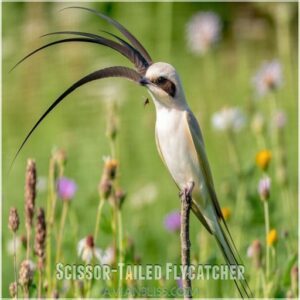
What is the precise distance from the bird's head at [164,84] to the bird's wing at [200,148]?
42mm

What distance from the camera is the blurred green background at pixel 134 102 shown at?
125 inches

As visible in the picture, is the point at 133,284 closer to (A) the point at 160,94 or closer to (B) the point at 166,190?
(A) the point at 160,94

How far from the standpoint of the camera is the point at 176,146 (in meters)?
1.73

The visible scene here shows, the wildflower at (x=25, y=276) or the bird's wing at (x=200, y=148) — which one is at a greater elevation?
the bird's wing at (x=200, y=148)

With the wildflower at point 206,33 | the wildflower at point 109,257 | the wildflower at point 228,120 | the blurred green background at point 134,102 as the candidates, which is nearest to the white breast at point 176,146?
the wildflower at point 109,257

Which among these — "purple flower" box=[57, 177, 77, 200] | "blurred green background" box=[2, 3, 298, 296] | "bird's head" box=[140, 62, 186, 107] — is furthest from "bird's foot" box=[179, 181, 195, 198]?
"blurred green background" box=[2, 3, 298, 296]

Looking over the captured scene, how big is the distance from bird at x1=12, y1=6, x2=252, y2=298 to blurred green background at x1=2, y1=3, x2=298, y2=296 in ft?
2.38

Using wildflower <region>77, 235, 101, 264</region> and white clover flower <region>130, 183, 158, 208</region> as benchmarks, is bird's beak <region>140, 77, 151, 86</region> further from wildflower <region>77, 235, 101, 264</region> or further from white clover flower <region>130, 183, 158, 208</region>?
white clover flower <region>130, 183, 158, 208</region>

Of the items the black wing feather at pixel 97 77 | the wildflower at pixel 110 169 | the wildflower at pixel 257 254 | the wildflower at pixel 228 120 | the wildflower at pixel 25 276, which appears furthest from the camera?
the wildflower at pixel 228 120

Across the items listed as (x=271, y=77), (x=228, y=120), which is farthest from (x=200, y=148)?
(x=271, y=77)

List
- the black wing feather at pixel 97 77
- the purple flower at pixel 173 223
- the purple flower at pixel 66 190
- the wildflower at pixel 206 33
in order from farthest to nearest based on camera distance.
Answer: the wildflower at pixel 206 33 < the purple flower at pixel 173 223 < the purple flower at pixel 66 190 < the black wing feather at pixel 97 77

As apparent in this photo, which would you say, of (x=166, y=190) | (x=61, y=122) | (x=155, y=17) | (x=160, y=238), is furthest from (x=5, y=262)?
(x=155, y=17)

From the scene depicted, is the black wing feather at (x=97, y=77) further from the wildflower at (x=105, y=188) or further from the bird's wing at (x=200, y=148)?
the wildflower at (x=105, y=188)

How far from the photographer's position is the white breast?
5.54ft
